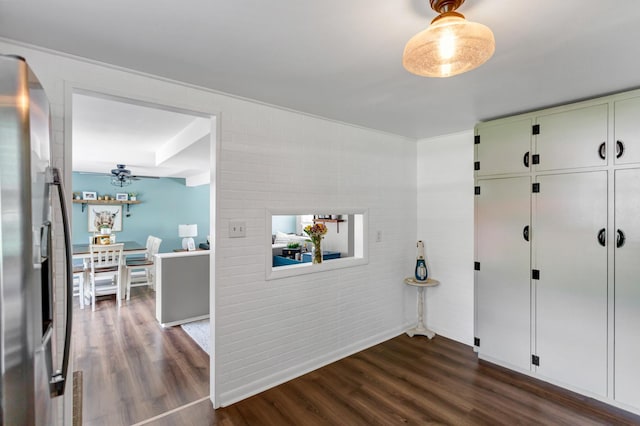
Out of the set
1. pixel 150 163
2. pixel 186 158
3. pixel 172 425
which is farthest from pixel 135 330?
pixel 150 163

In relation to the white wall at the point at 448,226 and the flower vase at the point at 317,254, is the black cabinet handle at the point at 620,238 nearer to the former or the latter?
the white wall at the point at 448,226

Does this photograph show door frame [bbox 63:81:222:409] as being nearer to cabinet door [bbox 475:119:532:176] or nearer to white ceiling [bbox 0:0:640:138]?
white ceiling [bbox 0:0:640:138]

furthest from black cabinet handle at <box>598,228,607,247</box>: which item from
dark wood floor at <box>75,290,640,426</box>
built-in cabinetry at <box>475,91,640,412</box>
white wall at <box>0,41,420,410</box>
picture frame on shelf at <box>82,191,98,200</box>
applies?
picture frame on shelf at <box>82,191,98,200</box>

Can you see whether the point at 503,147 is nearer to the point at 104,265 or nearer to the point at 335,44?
the point at 335,44

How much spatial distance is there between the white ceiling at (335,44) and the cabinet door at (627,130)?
0.14 meters

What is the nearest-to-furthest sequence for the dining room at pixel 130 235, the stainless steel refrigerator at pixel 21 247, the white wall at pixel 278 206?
1. the stainless steel refrigerator at pixel 21 247
2. the white wall at pixel 278 206
3. the dining room at pixel 130 235

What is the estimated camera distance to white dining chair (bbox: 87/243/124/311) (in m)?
4.85

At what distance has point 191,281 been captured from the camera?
4289mm

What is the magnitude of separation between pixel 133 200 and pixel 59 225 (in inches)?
236

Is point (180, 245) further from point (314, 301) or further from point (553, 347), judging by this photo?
point (553, 347)

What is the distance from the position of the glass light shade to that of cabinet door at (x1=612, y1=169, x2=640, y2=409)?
197cm

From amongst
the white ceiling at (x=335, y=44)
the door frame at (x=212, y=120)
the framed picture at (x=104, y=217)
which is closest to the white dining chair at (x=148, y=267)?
the framed picture at (x=104, y=217)

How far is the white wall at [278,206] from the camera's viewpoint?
2.14 m

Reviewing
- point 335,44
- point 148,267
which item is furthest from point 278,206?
point 148,267
